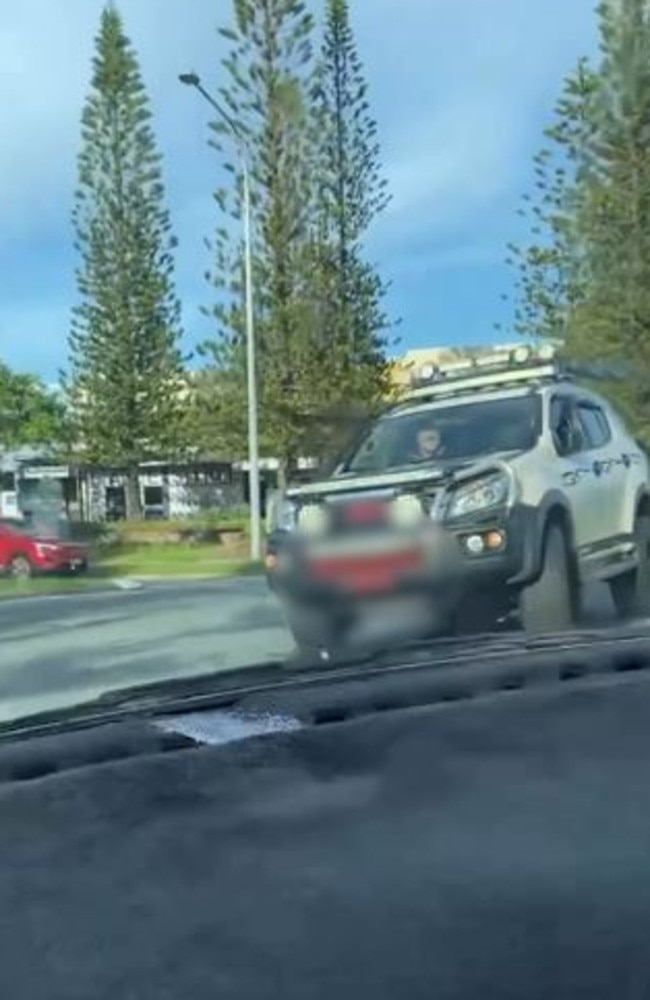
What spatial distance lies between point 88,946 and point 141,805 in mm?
155

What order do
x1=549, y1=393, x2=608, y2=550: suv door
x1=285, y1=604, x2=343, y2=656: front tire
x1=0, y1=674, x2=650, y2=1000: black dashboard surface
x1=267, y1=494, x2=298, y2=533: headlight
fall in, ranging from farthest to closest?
x1=549, y1=393, x2=608, y2=550: suv door < x1=267, y1=494, x2=298, y2=533: headlight < x1=285, y1=604, x2=343, y2=656: front tire < x1=0, y1=674, x2=650, y2=1000: black dashboard surface

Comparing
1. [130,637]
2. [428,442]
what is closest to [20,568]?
[130,637]

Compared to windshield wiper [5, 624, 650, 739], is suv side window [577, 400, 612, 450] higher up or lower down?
higher up

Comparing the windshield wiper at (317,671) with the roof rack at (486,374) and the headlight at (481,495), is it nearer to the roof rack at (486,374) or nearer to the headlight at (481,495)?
the headlight at (481,495)

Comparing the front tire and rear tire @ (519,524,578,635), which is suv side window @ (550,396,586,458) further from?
the front tire

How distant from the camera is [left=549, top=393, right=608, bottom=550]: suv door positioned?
405 cm

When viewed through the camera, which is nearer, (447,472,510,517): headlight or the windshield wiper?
the windshield wiper

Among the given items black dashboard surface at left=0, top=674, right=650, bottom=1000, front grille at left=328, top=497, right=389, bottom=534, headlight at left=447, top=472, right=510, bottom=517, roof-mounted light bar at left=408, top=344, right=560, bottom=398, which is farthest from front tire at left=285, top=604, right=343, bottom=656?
roof-mounted light bar at left=408, top=344, right=560, bottom=398

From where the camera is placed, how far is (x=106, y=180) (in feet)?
82.1

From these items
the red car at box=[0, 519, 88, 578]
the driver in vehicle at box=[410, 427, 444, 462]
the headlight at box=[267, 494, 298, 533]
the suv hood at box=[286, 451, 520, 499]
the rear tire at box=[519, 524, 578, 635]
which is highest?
the driver in vehicle at box=[410, 427, 444, 462]

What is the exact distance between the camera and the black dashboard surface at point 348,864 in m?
1.15

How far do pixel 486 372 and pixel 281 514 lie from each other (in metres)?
1.23

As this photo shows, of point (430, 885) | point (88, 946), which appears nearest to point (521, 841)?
point (430, 885)

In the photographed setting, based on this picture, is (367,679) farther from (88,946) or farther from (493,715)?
(88,946)
